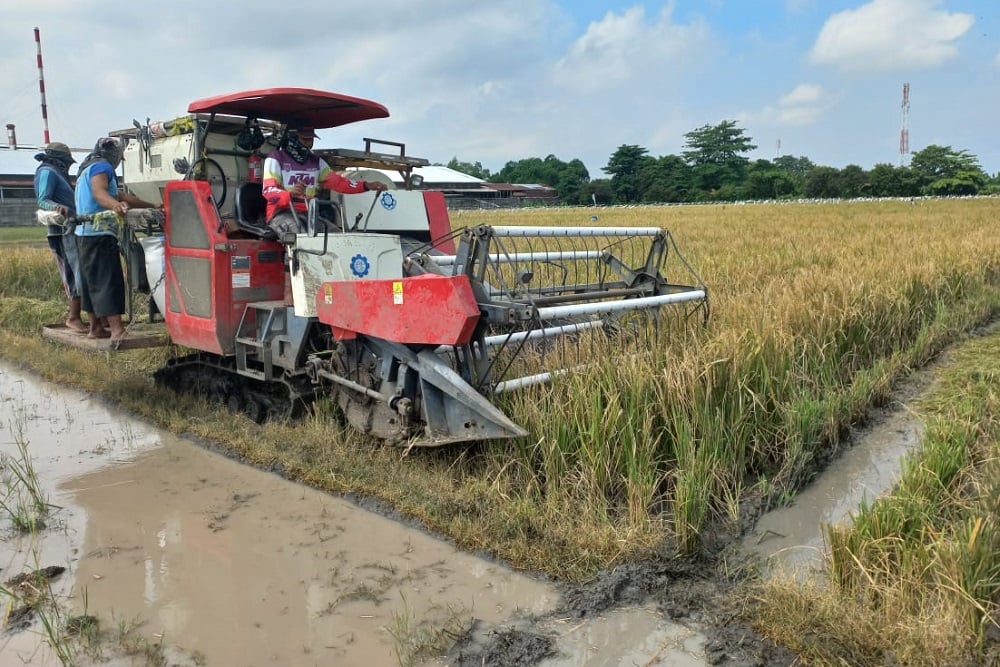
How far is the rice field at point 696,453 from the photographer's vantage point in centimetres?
279

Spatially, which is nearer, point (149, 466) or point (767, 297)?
point (149, 466)

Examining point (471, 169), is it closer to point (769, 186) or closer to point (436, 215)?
point (769, 186)

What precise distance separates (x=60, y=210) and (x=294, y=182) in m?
2.18

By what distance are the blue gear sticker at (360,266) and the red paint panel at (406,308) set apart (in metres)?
0.32

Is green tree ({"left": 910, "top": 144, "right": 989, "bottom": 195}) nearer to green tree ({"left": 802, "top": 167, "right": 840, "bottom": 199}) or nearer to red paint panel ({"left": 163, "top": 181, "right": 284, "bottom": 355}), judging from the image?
green tree ({"left": 802, "top": 167, "right": 840, "bottom": 199})

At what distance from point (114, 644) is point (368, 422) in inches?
74.6

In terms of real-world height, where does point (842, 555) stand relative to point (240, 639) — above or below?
above

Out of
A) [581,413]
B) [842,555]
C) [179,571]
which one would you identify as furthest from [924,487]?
[179,571]

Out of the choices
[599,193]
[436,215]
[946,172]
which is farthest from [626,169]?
[436,215]

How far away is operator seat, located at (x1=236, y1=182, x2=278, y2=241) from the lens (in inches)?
199

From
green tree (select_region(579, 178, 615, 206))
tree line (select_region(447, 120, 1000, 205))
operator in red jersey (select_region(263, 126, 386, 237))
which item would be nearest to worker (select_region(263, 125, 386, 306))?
operator in red jersey (select_region(263, 126, 386, 237))

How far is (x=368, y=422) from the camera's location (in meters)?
4.45

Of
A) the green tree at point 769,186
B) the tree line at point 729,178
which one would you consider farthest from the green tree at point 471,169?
the green tree at point 769,186

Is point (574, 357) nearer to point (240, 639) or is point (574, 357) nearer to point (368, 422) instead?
point (368, 422)
